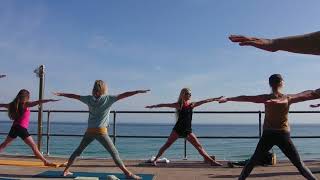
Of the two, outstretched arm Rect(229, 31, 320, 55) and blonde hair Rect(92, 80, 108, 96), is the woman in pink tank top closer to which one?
blonde hair Rect(92, 80, 108, 96)

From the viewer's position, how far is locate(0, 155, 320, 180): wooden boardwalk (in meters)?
9.32

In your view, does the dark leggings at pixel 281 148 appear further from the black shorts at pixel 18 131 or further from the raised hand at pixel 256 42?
the raised hand at pixel 256 42

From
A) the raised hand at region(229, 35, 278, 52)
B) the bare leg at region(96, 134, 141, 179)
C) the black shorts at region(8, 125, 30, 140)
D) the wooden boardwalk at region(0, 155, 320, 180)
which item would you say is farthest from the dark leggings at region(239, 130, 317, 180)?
the raised hand at region(229, 35, 278, 52)

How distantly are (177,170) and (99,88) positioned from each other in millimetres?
2253

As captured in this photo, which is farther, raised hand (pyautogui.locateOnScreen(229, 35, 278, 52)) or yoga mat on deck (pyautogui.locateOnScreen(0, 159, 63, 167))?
yoga mat on deck (pyautogui.locateOnScreen(0, 159, 63, 167))

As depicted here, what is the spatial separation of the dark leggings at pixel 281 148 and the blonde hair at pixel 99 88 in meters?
2.93

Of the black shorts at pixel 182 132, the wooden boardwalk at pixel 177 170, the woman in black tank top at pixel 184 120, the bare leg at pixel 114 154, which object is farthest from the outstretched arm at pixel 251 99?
the black shorts at pixel 182 132

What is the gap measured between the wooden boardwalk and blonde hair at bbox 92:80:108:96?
161 centimetres

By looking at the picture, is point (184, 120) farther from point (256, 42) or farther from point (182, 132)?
point (256, 42)

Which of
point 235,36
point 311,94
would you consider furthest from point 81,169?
point 235,36

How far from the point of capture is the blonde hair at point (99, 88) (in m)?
9.33

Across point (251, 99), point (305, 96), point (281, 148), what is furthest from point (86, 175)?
point (305, 96)

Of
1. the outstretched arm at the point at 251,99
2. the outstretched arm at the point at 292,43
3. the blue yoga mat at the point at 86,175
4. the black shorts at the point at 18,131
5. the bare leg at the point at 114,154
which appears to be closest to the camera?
the outstretched arm at the point at 292,43

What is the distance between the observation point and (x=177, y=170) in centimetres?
1027
